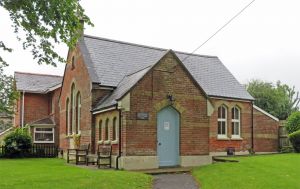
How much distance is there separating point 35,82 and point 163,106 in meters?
23.0

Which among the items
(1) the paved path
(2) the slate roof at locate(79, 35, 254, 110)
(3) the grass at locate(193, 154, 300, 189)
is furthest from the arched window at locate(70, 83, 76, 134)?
(1) the paved path

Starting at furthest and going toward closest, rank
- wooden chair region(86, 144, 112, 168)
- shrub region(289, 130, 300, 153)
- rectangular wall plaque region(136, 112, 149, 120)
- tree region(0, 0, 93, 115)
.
→ 1. shrub region(289, 130, 300, 153)
2. wooden chair region(86, 144, 112, 168)
3. rectangular wall plaque region(136, 112, 149, 120)
4. tree region(0, 0, 93, 115)

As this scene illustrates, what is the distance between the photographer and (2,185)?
1327cm

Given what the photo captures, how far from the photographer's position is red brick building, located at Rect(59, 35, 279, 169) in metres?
18.8

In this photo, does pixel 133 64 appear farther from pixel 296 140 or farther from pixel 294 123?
pixel 294 123

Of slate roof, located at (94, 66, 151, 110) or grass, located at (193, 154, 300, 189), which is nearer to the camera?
grass, located at (193, 154, 300, 189)

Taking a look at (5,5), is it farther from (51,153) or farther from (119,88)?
(51,153)

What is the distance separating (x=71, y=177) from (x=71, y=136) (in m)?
11.9

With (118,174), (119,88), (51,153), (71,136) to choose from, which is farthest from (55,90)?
(118,174)

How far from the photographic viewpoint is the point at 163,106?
1955 cm

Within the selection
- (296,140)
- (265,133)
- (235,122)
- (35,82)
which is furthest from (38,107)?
(296,140)

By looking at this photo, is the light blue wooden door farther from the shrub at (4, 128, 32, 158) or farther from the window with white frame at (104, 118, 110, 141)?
the shrub at (4, 128, 32, 158)

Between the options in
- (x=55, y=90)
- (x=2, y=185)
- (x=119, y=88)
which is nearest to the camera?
(x=2, y=185)

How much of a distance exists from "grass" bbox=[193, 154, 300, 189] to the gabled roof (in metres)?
6.49
